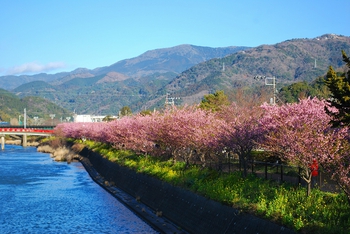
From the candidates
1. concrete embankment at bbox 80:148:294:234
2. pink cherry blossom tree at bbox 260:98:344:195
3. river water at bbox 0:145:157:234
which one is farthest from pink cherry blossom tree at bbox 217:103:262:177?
river water at bbox 0:145:157:234

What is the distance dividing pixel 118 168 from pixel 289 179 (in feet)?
88.6

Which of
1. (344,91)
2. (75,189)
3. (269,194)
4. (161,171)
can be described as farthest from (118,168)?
(344,91)

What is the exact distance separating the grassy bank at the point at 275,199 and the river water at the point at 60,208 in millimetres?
4448

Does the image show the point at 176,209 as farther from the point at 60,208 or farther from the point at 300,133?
the point at 60,208

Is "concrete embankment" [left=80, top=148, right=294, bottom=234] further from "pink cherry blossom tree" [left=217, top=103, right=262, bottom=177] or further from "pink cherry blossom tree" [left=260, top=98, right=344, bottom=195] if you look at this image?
"pink cherry blossom tree" [left=217, top=103, right=262, bottom=177]

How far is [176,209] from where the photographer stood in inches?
1165

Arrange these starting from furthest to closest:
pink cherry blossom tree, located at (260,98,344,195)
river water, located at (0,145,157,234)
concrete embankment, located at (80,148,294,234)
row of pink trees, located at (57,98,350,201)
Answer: river water, located at (0,145,157,234), concrete embankment, located at (80,148,294,234), pink cherry blossom tree, located at (260,98,344,195), row of pink trees, located at (57,98,350,201)

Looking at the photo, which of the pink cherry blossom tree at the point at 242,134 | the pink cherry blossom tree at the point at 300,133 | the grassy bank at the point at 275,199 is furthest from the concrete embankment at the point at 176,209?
the pink cherry blossom tree at the point at 242,134

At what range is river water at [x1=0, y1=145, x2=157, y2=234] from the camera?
3112cm

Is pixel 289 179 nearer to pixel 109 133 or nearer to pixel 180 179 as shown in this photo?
pixel 180 179

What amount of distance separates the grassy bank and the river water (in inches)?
175

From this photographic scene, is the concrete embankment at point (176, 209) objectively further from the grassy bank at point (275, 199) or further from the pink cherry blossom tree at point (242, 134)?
the pink cherry blossom tree at point (242, 134)

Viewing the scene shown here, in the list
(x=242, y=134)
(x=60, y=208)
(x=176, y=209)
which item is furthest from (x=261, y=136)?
(x=60, y=208)

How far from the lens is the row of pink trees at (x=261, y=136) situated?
20.0 m
